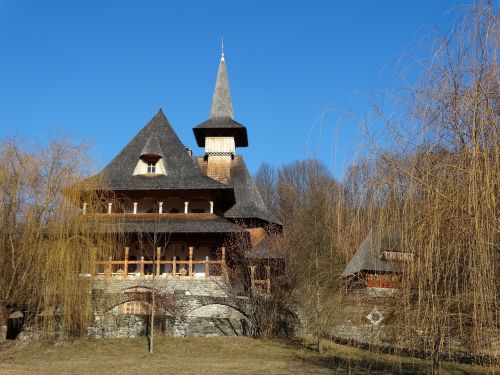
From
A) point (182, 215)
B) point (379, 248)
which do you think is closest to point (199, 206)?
point (182, 215)

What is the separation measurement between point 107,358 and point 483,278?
1400 centimetres

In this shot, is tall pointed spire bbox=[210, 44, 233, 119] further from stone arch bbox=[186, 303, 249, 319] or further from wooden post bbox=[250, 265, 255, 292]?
stone arch bbox=[186, 303, 249, 319]

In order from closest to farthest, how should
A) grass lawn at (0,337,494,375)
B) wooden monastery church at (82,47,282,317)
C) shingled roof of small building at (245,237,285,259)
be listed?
grass lawn at (0,337,494,375)
shingled roof of small building at (245,237,285,259)
wooden monastery church at (82,47,282,317)

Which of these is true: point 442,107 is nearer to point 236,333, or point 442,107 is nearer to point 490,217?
point 490,217

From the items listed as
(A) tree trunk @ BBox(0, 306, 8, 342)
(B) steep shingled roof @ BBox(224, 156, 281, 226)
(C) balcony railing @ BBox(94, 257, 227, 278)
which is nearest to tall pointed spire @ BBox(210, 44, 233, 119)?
(B) steep shingled roof @ BBox(224, 156, 281, 226)

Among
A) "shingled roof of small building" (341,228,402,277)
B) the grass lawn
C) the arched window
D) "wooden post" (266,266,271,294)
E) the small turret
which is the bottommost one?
the grass lawn

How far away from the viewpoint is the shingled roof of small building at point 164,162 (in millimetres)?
26328

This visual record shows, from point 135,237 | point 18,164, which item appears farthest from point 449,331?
point 135,237

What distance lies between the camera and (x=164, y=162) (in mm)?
28125

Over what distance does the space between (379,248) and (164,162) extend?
74.0 feet

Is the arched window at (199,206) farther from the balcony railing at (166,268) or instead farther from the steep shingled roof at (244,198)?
the balcony railing at (166,268)

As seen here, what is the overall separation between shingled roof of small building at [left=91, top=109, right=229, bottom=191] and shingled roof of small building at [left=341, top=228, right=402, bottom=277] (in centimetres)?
1948

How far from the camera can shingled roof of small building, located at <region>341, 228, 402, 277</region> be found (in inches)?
245

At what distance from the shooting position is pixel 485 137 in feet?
17.7
